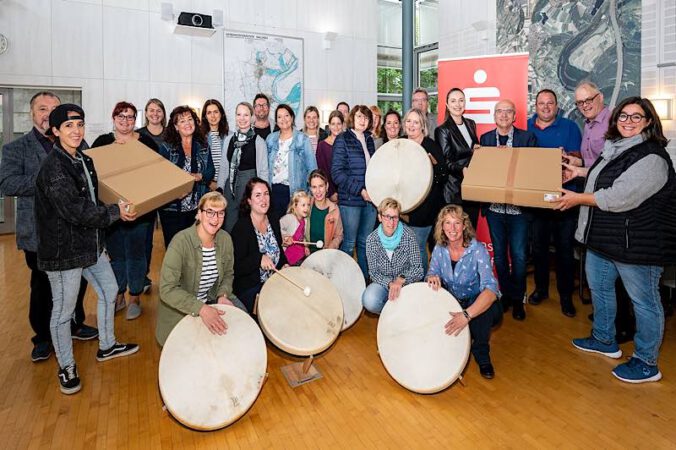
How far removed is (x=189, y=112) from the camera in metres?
3.47

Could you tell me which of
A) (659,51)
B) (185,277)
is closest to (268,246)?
(185,277)

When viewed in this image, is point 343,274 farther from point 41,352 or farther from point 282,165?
point 41,352

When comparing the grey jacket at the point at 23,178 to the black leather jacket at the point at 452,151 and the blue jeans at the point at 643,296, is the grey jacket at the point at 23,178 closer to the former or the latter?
the black leather jacket at the point at 452,151

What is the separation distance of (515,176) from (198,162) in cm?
241

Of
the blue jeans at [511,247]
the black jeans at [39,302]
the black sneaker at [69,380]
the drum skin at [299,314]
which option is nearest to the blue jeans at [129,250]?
the black jeans at [39,302]

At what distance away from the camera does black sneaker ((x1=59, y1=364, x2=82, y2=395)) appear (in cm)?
245

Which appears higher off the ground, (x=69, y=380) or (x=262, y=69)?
(x=262, y=69)

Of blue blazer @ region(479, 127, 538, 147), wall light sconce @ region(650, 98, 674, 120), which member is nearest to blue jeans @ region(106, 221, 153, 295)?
blue blazer @ region(479, 127, 538, 147)

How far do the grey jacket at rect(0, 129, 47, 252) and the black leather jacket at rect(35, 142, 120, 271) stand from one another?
440 millimetres

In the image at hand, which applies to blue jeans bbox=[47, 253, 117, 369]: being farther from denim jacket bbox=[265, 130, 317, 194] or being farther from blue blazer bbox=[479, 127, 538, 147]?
blue blazer bbox=[479, 127, 538, 147]

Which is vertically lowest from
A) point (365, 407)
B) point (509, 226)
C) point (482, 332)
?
point (365, 407)

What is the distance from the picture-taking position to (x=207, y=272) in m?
2.57

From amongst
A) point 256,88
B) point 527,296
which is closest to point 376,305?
point 527,296

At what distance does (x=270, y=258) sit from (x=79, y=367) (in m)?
1.37
